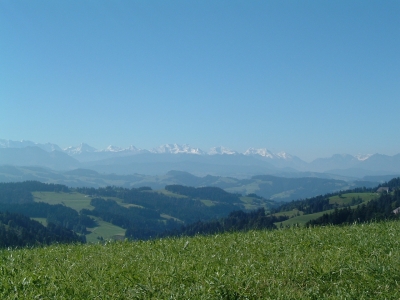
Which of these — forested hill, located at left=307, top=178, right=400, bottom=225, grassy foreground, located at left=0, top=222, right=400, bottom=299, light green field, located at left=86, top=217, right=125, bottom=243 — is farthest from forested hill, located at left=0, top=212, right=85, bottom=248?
grassy foreground, located at left=0, top=222, right=400, bottom=299

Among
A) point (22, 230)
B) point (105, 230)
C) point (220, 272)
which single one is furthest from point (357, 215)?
point (105, 230)

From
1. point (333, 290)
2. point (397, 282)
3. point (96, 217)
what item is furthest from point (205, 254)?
point (96, 217)

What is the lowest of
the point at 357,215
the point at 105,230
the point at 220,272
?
the point at 105,230

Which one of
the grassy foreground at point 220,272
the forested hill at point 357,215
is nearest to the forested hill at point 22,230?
the forested hill at point 357,215

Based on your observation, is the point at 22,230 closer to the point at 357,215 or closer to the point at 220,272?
the point at 357,215

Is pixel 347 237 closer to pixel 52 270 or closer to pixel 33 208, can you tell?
pixel 52 270

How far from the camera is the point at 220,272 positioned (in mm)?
6922

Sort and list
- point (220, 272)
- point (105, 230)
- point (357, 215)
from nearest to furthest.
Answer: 1. point (220, 272)
2. point (357, 215)
3. point (105, 230)

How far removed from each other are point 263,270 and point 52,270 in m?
Result: 4.09

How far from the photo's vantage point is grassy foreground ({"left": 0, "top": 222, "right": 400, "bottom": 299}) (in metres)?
6.11

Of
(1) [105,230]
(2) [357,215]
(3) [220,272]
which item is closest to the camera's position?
(3) [220,272]

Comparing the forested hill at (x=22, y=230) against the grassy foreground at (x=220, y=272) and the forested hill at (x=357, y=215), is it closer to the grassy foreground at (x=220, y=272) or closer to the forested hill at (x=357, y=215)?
the forested hill at (x=357, y=215)

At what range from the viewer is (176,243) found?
10.6 meters

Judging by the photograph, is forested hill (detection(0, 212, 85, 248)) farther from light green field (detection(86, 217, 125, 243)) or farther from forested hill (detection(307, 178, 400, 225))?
forested hill (detection(307, 178, 400, 225))
